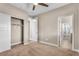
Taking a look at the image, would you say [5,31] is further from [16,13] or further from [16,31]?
[16,13]

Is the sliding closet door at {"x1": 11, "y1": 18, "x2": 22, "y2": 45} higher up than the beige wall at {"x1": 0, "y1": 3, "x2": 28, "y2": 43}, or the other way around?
the beige wall at {"x1": 0, "y1": 3, "x2": 28, "y2": 43}

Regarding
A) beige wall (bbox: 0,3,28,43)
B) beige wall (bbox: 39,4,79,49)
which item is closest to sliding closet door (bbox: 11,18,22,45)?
beige wall (bbox: 0,3,28,43)

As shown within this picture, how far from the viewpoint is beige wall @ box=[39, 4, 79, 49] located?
2.20 meters

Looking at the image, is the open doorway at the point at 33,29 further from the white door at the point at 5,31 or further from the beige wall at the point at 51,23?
the white door at the point at 5,31

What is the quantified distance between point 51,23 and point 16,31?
3.47ft

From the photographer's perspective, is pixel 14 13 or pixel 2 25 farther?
pixel 14 13

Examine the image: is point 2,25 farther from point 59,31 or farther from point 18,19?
point 59,31

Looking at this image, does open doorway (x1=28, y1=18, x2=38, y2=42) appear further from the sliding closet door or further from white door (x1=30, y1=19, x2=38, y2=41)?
the sliding closet door

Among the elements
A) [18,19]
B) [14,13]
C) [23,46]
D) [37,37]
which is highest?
[14,13]

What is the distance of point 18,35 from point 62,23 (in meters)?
1.24

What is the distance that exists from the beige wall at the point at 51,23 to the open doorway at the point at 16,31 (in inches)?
23.4

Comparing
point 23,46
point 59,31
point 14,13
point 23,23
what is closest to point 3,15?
point 14,13

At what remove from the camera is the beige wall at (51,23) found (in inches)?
86.6

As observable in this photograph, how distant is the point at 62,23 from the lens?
2.13 m
